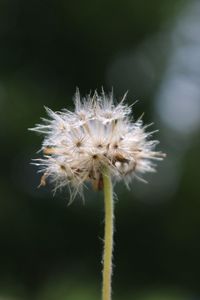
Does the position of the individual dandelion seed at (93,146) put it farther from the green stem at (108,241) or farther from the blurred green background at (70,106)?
the blurred green background at (70,106)

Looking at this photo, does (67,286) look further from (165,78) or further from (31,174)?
(165,78)

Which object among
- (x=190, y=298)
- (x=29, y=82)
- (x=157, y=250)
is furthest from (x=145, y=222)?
(x=29, y=82)

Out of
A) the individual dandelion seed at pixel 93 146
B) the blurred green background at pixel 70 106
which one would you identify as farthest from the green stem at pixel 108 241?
the blurred green background at pixel 70 106

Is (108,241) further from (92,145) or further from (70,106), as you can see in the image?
(70,106)

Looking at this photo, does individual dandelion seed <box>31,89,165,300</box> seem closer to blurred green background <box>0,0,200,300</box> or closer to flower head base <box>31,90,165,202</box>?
flower head base <box>31,90,165,202</box>

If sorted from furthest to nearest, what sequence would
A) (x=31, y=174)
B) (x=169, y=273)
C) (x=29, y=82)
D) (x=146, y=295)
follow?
(x=169, y=273), (x=29, y=82), (x=31, y=174), (x=146, y=295)

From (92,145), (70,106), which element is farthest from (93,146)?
(70,106)

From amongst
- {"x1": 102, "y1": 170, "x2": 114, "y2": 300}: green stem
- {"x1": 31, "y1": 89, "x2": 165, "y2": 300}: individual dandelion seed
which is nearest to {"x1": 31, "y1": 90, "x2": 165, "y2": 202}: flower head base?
{"x1": 31, "y1": 89, "x2": 165, "y2": 300}: individual dandelion seed
